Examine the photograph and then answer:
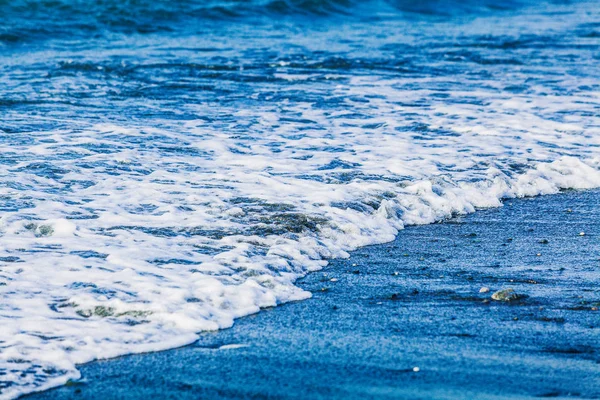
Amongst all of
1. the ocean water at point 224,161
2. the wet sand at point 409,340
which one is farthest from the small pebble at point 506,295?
the ocean water at point 224,161

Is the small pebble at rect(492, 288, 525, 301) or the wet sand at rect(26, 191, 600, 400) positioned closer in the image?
the wet sand at rect(26, 191, 600, 400)

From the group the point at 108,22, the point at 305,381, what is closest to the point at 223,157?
the point at 305,381

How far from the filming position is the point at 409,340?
3.30 meters

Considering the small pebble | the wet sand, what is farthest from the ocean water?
the small pebble

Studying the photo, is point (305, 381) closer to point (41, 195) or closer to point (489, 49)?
point (41, 195)

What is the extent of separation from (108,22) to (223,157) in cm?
1045

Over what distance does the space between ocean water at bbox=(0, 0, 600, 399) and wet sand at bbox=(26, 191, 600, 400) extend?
167 mm

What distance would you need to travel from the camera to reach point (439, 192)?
568 centimetres

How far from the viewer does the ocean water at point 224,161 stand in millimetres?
3674

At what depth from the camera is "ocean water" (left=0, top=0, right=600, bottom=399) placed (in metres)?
3.67

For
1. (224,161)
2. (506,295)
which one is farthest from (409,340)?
(224,161)

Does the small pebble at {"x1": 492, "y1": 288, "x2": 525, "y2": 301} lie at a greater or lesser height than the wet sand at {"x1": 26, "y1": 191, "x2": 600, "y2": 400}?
greater

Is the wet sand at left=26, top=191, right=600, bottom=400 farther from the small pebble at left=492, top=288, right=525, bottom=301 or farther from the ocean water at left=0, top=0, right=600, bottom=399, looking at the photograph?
the ocean water at left=0, top=0, right=600, bottom=399

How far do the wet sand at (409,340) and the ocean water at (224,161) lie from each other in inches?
6.6
